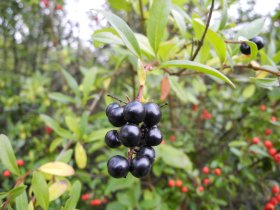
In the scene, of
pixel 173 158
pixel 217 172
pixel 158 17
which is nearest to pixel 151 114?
pixel 158 17

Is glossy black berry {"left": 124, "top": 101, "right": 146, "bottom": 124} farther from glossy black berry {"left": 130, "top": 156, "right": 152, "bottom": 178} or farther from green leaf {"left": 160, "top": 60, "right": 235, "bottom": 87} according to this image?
green leaf {"left": 160, "top": 60, "right": 235, "bottom": 87}

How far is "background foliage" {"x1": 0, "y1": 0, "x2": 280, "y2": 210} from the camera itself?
1482 millimetres

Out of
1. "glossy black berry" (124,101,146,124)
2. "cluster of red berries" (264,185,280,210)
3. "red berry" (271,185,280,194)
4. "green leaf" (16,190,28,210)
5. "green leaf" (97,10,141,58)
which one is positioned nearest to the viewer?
"glossy black berry" (124,101,146,124)

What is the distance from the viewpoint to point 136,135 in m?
0.99

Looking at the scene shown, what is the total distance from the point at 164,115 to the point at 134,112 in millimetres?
2103

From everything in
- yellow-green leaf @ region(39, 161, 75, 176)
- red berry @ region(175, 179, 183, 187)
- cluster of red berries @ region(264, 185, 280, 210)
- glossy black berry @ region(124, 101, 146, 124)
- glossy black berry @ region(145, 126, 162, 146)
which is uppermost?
glossy black berry @ region(124, 101, 146, 124)

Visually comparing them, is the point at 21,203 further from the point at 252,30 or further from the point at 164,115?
the point at 164,115

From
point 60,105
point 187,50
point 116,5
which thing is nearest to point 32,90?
point 60,105

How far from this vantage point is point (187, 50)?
7.02 ft

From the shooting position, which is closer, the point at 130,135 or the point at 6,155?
the point at 130,135

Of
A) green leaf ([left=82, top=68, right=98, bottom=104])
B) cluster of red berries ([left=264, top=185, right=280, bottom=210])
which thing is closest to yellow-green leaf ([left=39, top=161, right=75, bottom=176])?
green leaf ([left=82, top=68, right=98, bottom=104])

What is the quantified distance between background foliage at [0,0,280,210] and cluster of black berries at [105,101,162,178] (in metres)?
0.15

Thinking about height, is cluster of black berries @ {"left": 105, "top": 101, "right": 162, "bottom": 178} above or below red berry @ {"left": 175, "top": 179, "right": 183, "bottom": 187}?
above

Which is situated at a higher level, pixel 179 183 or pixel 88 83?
pixel 88 83
